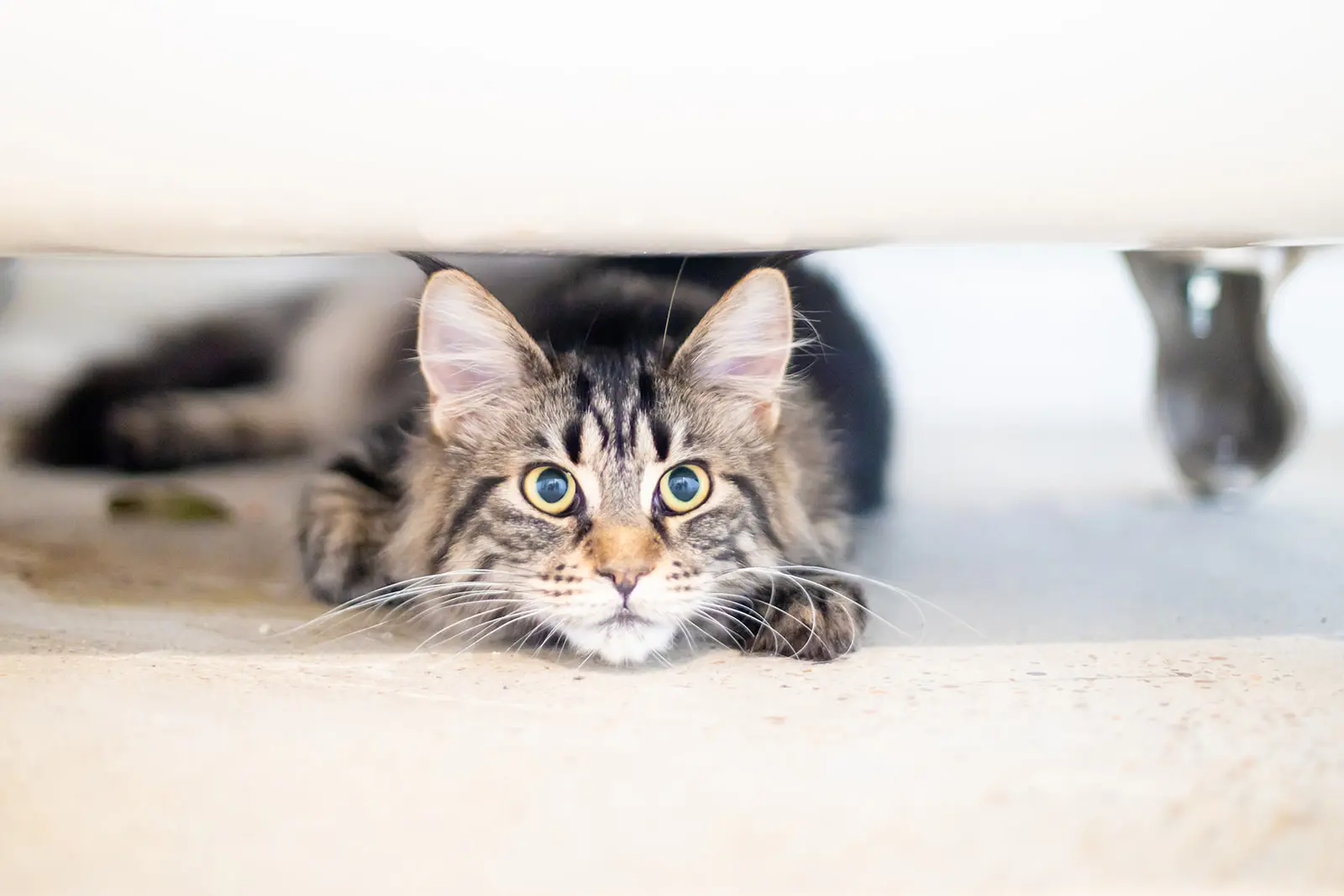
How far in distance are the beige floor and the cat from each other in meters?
0.07

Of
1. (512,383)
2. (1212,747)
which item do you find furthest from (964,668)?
(512,383)

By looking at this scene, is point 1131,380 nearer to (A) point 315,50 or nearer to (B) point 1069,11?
(B) point 1069,11

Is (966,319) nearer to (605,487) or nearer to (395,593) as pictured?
(605,487)

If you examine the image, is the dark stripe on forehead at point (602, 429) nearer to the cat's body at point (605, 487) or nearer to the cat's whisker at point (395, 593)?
the cat's body at point (605, 487)

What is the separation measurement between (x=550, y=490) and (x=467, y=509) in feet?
0.39

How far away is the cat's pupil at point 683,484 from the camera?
1.07 metres

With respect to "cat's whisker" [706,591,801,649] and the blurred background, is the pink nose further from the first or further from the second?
the blurred background

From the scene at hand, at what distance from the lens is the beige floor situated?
1.99 feet

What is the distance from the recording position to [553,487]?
106 centimetres

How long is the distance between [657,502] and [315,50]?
0.56m

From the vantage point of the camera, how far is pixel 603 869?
607 millimetres

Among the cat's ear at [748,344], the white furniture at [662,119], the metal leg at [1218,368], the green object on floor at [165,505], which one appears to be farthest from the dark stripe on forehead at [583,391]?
the metal leg at [1218,368]

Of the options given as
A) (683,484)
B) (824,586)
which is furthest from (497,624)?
(824,586)

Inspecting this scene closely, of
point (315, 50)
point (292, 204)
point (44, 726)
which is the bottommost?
point (44, 726)
